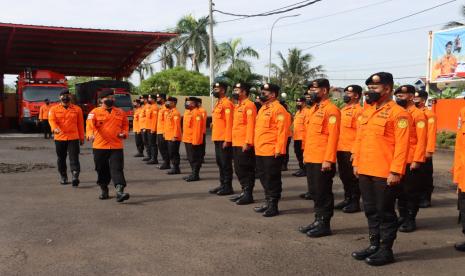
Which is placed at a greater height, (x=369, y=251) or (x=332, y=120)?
(x=332, y=120)

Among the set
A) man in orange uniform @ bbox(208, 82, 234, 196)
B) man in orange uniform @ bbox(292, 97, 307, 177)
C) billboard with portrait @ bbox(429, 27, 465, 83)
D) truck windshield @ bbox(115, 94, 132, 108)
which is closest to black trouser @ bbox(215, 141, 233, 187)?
man in orange uniform @ bbox(208, 82, 234, 196)

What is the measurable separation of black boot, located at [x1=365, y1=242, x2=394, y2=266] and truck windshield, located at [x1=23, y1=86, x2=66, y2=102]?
750 inches

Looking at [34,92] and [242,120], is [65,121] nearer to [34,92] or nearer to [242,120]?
[242,120]

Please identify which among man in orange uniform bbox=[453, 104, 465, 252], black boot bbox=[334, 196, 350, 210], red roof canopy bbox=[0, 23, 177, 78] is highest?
red roof canopy bbox=[0, 23, 177, 78]

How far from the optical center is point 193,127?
30.0ft

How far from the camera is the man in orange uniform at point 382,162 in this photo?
4418mm

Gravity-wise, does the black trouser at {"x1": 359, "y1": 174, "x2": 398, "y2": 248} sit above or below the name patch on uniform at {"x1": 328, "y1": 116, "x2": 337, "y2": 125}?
below

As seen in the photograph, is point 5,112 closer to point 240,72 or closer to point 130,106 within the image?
point 130,106

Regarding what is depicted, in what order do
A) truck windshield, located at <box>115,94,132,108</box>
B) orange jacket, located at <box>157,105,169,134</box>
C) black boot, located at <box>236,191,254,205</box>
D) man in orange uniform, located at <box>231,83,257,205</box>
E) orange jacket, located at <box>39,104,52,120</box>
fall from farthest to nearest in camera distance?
truck windshield, located at <box>115,94,132,108</box>, orange jacket, located at <box>39,104,52,120</box>, orange jacket, located at <box>157,105,169,134</box>, black boot, located at <box>236,191,254,205</box>, man in orange uniform, located at <box>231,83,257,205</box>

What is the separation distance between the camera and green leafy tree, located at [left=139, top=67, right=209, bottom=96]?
36531 millimetres

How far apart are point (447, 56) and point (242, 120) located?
53.1 feet

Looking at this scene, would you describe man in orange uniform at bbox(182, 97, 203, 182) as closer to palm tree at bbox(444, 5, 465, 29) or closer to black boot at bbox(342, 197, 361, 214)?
black boot at bbox(342, 197, 361, 214)

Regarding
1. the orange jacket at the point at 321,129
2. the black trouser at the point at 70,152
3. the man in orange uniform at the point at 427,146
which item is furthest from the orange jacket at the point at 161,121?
the man in orange uniform at the point at 427,146

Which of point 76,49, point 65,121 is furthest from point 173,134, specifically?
point 76,49
